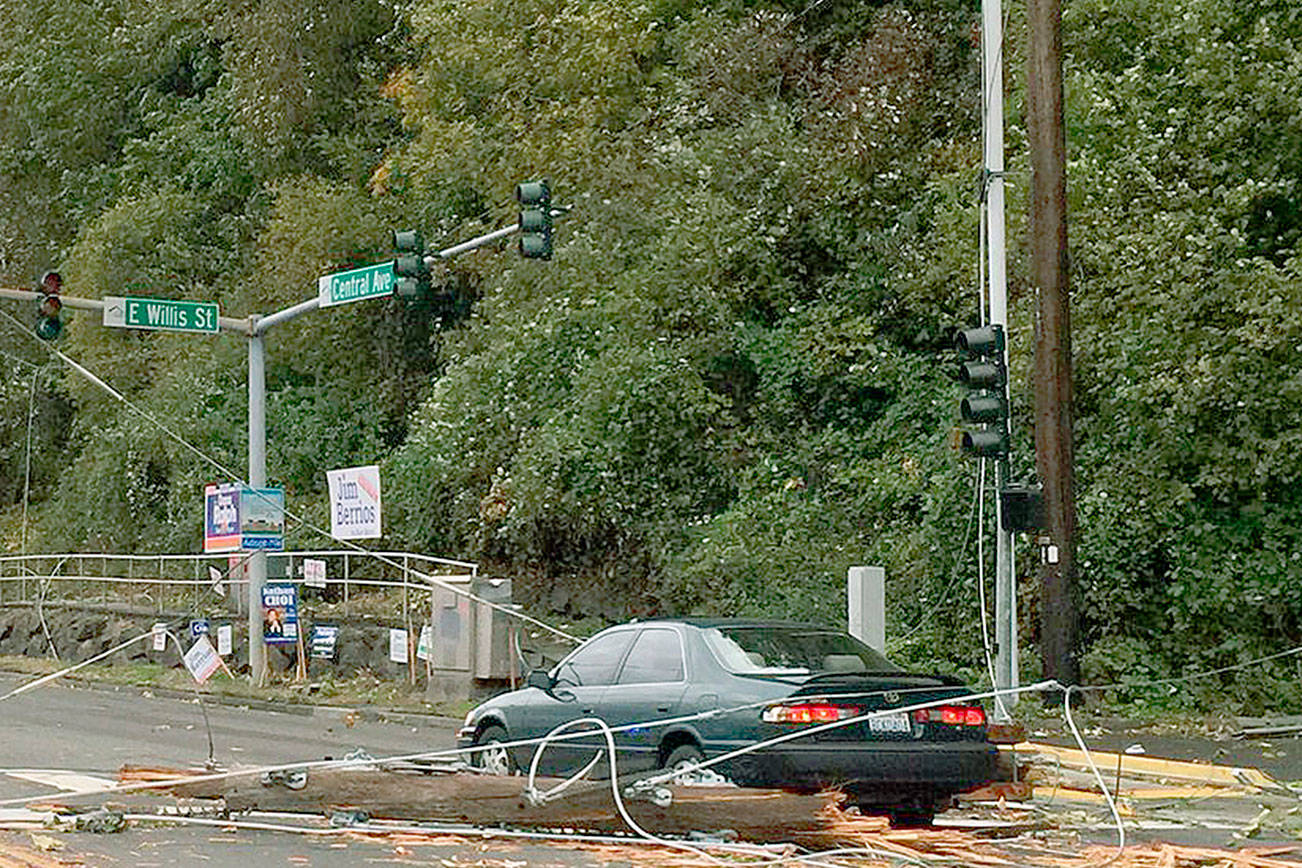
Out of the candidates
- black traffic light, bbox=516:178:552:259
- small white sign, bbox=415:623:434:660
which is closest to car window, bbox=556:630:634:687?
black traffic light, bbox=516:178:552:259

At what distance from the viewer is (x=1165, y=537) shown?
25.1 meters

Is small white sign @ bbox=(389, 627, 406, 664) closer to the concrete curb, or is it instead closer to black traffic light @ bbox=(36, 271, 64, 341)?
the concrete curb

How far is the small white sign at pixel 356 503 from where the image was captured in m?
27.9

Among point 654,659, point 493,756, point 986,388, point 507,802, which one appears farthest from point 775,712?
point 986,388

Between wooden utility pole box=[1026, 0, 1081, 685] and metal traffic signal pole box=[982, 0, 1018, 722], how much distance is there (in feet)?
1.30

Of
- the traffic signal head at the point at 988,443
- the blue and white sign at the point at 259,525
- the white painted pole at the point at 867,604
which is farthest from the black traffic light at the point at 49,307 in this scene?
the traffic signal head at the point at 988,443

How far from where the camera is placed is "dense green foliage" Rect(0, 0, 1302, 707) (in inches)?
992

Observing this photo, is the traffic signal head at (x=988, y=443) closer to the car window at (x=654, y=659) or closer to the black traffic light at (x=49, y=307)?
the car window at (x=654, y=659)

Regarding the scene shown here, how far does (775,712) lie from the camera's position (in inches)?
556

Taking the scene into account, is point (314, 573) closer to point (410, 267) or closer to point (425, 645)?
point (425, 645)

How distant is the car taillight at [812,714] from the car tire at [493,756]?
2933mm

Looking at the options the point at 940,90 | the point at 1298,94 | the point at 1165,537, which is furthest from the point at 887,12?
the point at 1165,537

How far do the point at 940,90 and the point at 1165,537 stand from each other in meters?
10.7

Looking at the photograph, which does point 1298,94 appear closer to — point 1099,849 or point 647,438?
point 647,438
